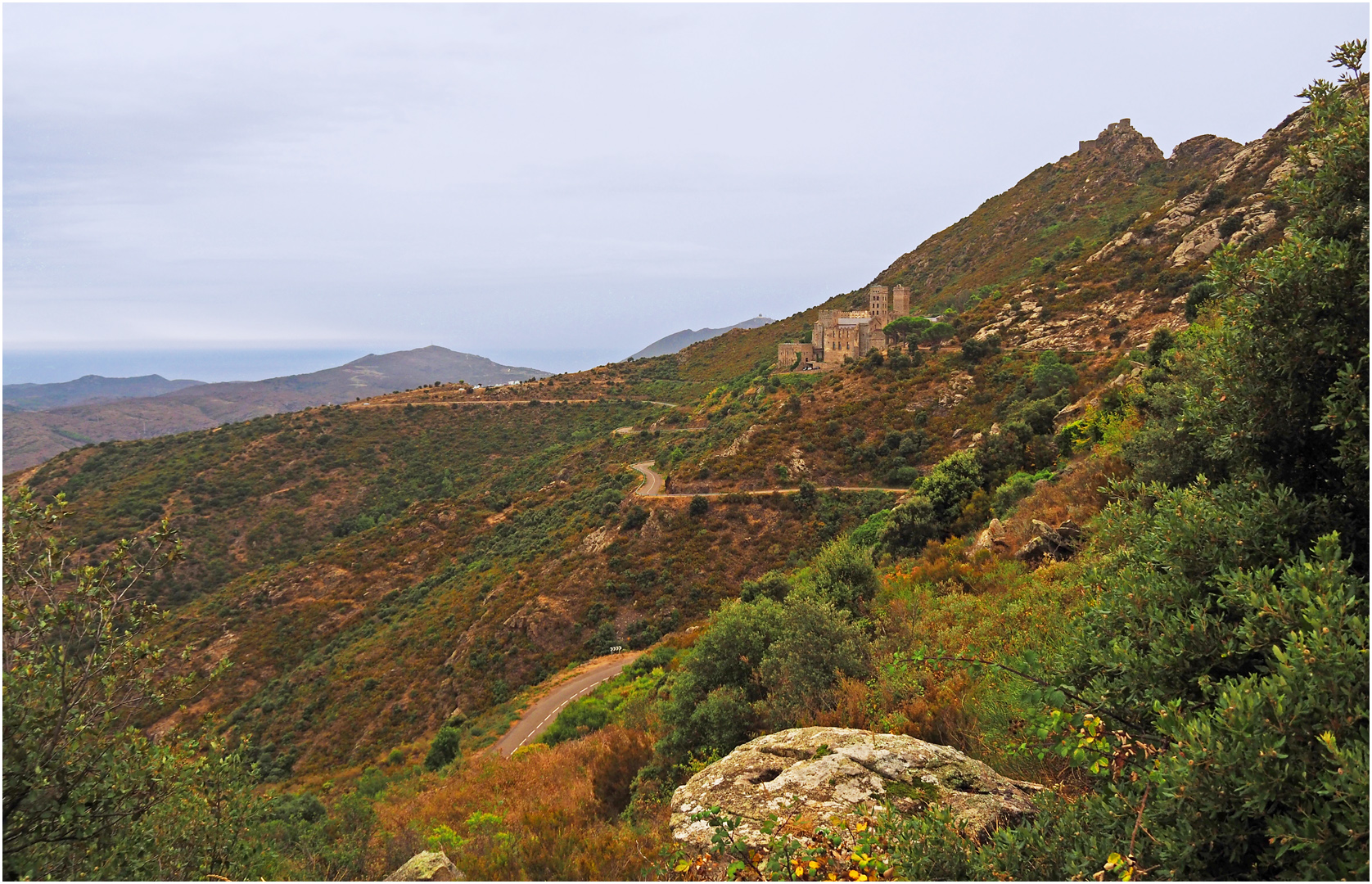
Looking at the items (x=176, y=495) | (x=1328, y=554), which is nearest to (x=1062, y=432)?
(x=1328, y=554)

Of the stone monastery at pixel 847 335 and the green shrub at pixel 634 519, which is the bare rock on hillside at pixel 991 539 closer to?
the green shrub at pixel 634 519

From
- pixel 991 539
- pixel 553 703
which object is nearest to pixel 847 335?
pixel 553 703

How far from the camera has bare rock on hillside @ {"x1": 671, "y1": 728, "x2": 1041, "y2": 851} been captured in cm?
480

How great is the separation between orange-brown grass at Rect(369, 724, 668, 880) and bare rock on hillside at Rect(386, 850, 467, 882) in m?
0.32

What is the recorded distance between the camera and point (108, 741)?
18.0 feet

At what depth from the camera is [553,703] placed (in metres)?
24.4

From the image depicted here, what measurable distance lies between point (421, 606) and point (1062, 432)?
124 feet

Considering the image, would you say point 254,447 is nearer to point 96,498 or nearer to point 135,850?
point 96,498

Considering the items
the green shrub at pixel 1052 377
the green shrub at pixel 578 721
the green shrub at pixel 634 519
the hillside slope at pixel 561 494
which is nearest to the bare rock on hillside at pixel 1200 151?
the hillside slope at pixel 561 494

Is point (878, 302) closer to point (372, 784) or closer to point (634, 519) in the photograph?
point (634, 519)

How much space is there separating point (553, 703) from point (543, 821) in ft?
56.8

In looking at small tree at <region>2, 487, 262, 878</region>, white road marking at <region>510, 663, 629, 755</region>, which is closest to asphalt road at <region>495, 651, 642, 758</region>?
white road marking at <region>510, 663, 629, 755</region>

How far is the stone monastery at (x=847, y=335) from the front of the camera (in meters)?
62.8

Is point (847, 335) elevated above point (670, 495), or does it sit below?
above
